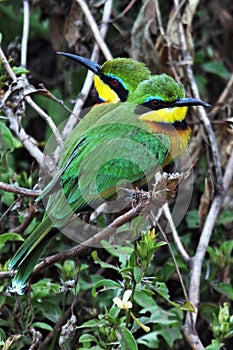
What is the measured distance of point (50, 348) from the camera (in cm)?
232

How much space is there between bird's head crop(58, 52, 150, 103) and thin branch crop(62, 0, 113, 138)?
0.13 meters

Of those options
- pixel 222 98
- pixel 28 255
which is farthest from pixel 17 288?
pixel 222 98

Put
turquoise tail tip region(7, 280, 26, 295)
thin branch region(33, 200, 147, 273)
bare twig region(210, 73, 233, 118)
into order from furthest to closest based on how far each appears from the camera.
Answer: bare twig region(210, 73, 233, 118)
turquoise tail tip region(7, 280, 26, 295)
thin branch region(33, 200, 147, 273)

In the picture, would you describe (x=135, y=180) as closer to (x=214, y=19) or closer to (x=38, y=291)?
(x=38, y=291)

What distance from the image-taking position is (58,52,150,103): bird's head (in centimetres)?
273

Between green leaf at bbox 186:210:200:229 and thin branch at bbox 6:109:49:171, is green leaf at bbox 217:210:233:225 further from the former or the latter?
thin branch at bbox 6:109:49:171

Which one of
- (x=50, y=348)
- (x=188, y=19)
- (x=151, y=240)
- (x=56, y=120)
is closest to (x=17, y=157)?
(x=56, y=120)

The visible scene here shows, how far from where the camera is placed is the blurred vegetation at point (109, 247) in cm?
216

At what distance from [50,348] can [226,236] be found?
960 millimetres

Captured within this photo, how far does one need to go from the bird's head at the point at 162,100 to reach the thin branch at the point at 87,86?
13.1 inches

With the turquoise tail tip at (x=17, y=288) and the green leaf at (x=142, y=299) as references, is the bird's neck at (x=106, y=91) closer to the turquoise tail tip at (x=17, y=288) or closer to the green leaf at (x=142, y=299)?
the green leaf at (x=142, y=299)

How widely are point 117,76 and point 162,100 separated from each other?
1.18 feet

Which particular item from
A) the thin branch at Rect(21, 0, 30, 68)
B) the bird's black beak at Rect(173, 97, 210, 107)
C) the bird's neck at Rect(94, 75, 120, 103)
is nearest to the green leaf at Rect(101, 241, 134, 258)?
the bird's black beak at Rect(173, 97, 210, 107)

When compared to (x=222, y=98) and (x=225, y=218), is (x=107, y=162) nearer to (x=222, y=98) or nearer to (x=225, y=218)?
(x=225, y=218)
